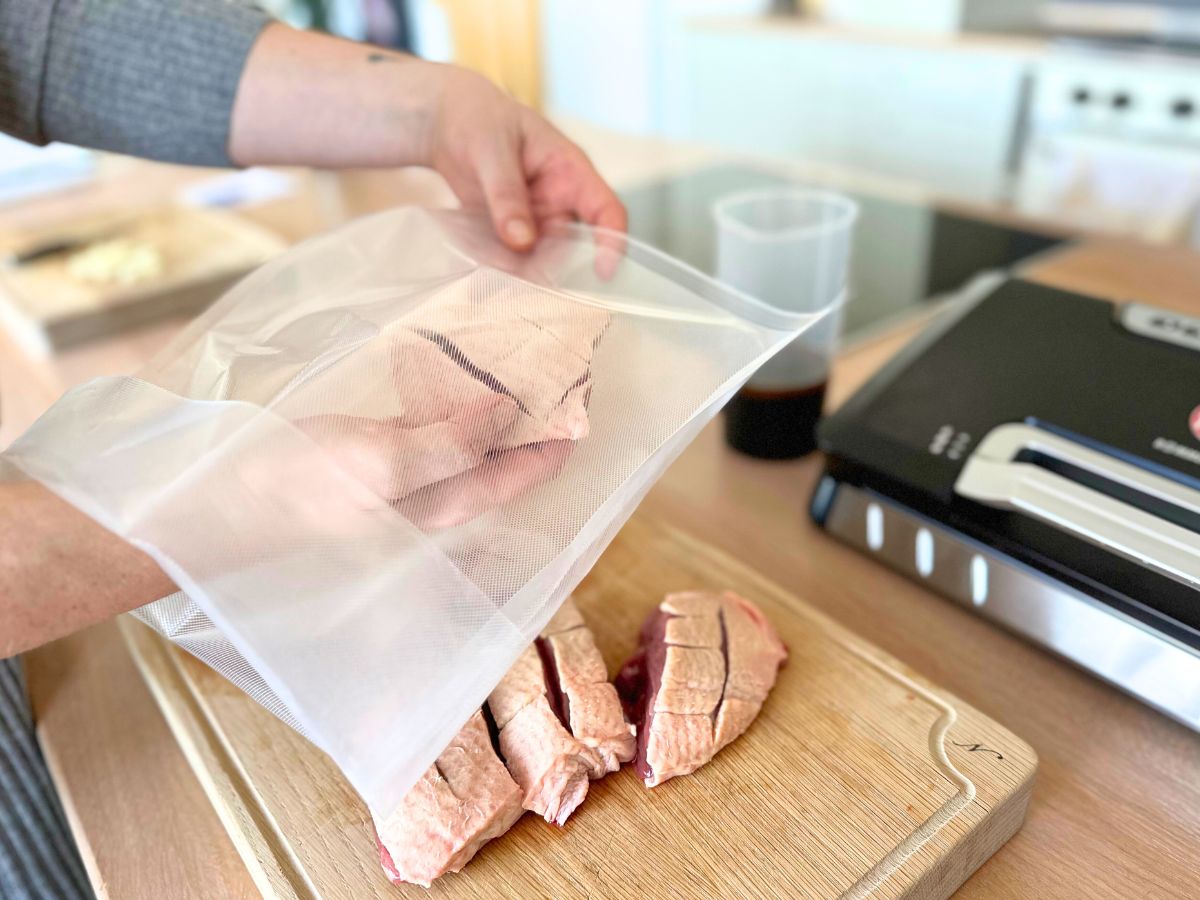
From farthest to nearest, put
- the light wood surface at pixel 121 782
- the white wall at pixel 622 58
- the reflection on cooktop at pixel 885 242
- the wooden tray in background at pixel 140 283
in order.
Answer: the white wall at pixel 622 58 → the reflection on cooktop at pixel 885 242 → the wooden tray in background at pixel 140 283 → the light wood surface at pixel 121 782

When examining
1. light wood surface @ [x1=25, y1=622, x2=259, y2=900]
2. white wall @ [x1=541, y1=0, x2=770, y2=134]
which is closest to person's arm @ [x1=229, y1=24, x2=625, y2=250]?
light wood surface @ [x1=25, y1=622, x2=259, y2=900]

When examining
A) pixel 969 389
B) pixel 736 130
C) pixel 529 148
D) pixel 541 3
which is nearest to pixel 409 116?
pixel 529 148

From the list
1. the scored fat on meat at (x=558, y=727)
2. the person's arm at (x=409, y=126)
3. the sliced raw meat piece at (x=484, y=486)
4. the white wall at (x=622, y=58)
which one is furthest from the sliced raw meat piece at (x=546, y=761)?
the white wall at (x=622, y=58)

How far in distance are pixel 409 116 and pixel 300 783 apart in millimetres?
594

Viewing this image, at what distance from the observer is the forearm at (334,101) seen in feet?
2.78

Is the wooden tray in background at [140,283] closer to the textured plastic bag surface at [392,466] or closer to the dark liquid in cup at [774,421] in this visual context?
the textured plastic bag surface at [392,466]

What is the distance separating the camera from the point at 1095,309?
2.62 feet

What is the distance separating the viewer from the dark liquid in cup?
2.88 feet

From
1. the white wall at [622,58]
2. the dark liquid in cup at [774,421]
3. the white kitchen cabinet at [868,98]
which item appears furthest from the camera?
the white wall at [622,58]

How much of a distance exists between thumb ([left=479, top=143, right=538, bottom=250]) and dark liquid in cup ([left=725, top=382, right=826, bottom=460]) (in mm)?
264

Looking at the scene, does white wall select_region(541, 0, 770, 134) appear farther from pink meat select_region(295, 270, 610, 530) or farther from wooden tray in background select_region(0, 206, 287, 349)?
pink meat select_region(295, 270, 610, 530)

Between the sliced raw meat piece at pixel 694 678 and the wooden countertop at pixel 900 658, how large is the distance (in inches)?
5.0

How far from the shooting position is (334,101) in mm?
857

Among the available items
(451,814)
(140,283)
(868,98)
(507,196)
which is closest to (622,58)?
(868,98)
